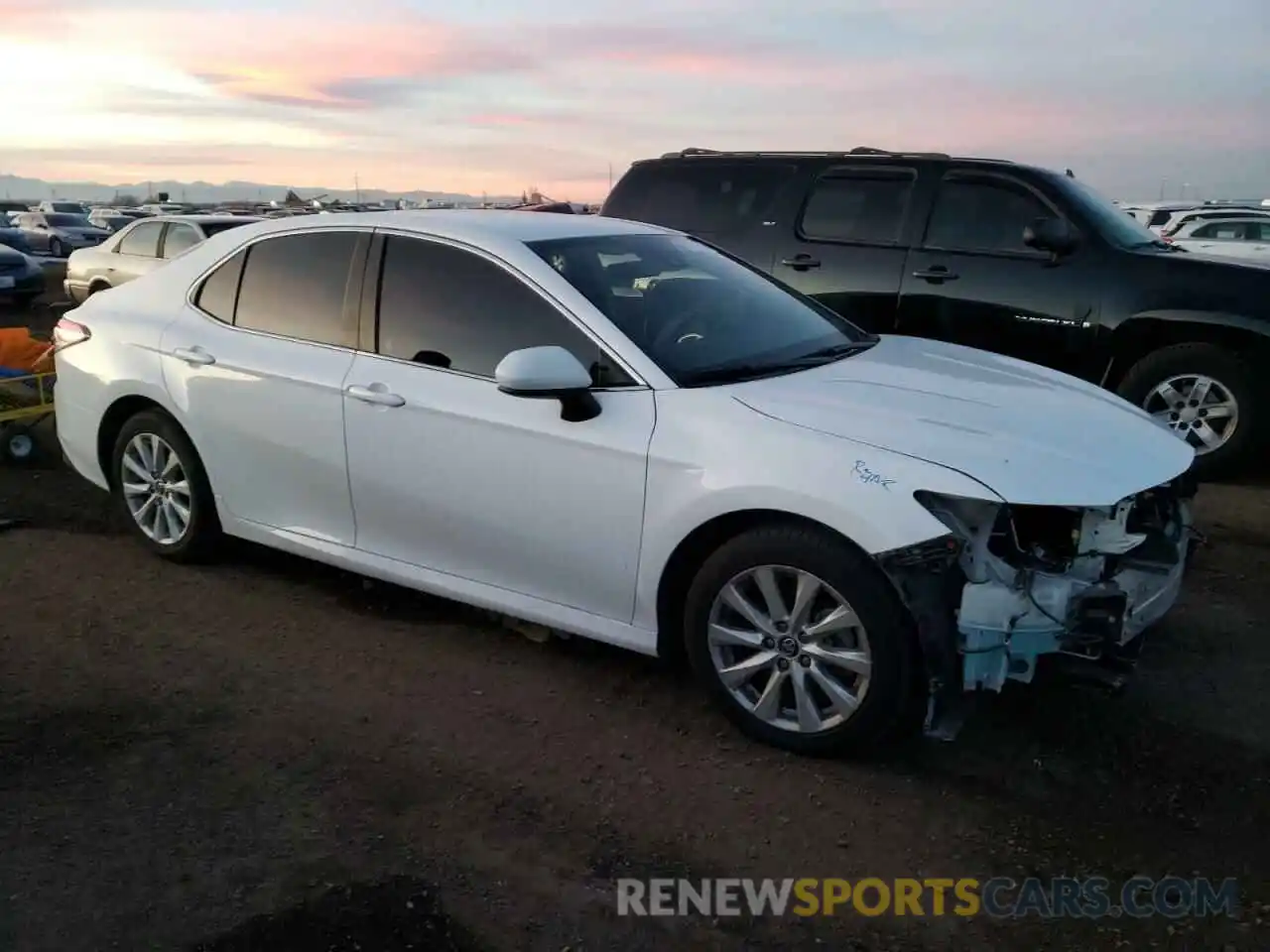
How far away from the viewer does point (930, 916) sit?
9.45 feet

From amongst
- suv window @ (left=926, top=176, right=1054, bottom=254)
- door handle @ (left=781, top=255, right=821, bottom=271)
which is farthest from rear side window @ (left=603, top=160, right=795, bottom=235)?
suv window @ (left=926, top=176, right=1054, bottom=254)

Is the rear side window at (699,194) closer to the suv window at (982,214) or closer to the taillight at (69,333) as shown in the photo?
the suv window at (982,214)

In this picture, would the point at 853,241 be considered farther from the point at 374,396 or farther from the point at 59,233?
the point at 59,233

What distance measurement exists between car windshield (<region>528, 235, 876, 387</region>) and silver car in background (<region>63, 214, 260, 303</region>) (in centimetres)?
1074

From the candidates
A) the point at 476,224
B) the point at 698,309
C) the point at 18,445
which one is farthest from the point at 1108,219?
the point at 18,445

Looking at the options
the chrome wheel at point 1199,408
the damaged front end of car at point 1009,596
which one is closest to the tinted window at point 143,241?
the chrome wheel at point 1199,408

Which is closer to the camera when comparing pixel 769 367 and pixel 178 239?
pixel 769 367

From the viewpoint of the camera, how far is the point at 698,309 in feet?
14.2

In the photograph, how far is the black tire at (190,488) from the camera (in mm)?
5066

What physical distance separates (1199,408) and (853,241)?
2489 mm

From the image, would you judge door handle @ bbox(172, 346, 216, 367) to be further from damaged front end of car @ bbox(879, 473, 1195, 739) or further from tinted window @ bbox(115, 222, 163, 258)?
tinted window @ bbox(115, 222, 163, 258)

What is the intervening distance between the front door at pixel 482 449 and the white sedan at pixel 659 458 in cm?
1

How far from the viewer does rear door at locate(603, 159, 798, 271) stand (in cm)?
817

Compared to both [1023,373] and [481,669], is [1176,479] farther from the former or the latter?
[481,669]
